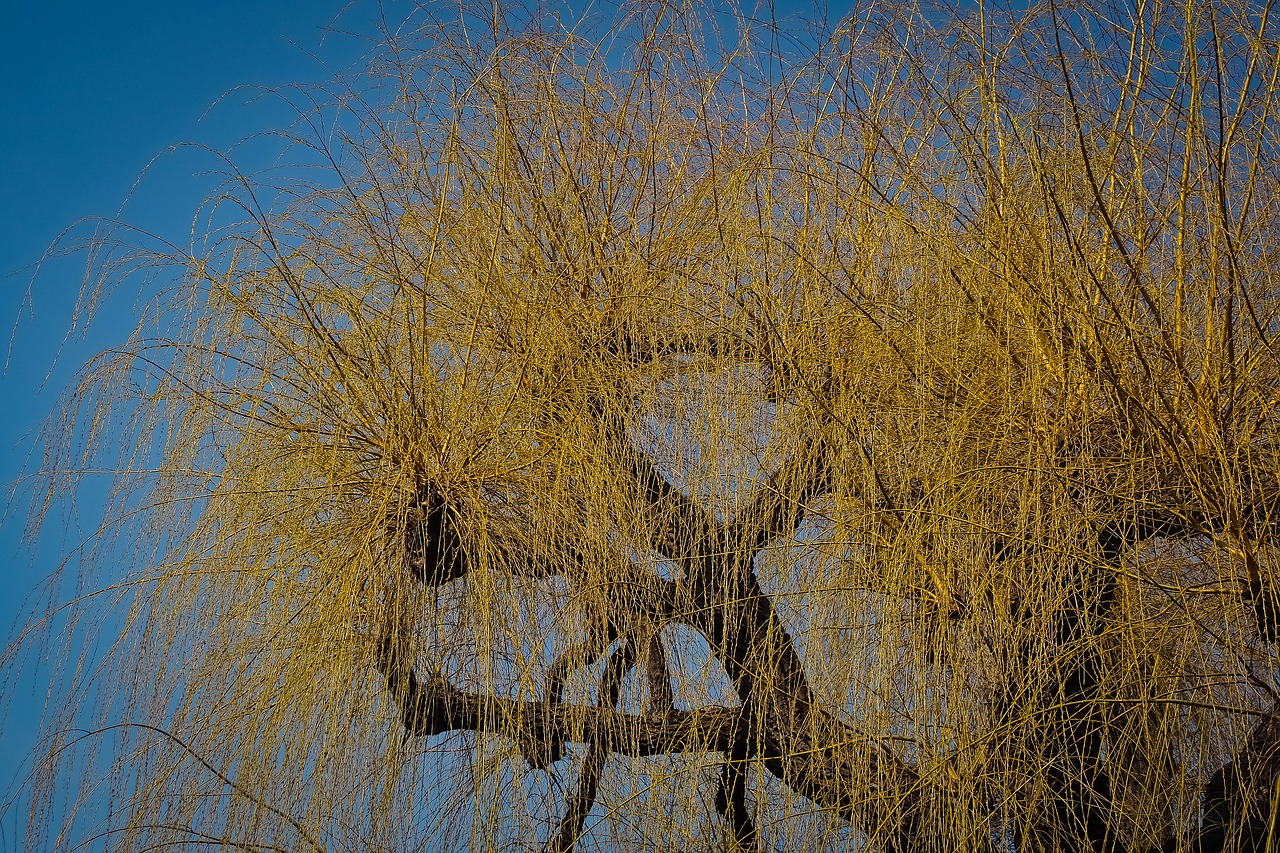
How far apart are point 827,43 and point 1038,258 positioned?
0.70m

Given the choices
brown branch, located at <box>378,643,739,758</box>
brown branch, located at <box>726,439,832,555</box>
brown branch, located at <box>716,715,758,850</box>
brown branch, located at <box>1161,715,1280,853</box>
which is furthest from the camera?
brown branch, located at <box>716,715,758,850</box>

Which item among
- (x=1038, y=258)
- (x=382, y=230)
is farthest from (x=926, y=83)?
(x=382, y=230)

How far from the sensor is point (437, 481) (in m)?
1.98

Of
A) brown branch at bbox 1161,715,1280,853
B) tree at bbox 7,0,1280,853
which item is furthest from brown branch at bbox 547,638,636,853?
brown branch at bbox 1161,715,1280,853

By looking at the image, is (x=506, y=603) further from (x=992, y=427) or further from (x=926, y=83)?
(x=926, y=83)

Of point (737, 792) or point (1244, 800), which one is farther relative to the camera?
point (737, 792)

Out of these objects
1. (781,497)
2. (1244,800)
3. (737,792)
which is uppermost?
(781,497)

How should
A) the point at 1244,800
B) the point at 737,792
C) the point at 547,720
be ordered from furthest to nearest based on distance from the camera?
the point at 737,792
the point at 547,720
the point at 1244,800

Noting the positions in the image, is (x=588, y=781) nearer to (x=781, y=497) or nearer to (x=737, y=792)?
(x=737, y=792)

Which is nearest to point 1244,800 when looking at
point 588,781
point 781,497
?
point 781,497

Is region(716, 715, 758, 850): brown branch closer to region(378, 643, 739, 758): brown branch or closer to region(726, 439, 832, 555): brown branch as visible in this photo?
region(378, 643, 739, 758): brown branch

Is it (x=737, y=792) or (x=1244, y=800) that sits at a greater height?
(x=1244, y=800)

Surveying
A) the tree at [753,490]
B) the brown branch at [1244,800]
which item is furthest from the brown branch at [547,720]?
the brown branch at [1244,800]

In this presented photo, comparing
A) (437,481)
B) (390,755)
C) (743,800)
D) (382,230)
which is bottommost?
(743,800)
